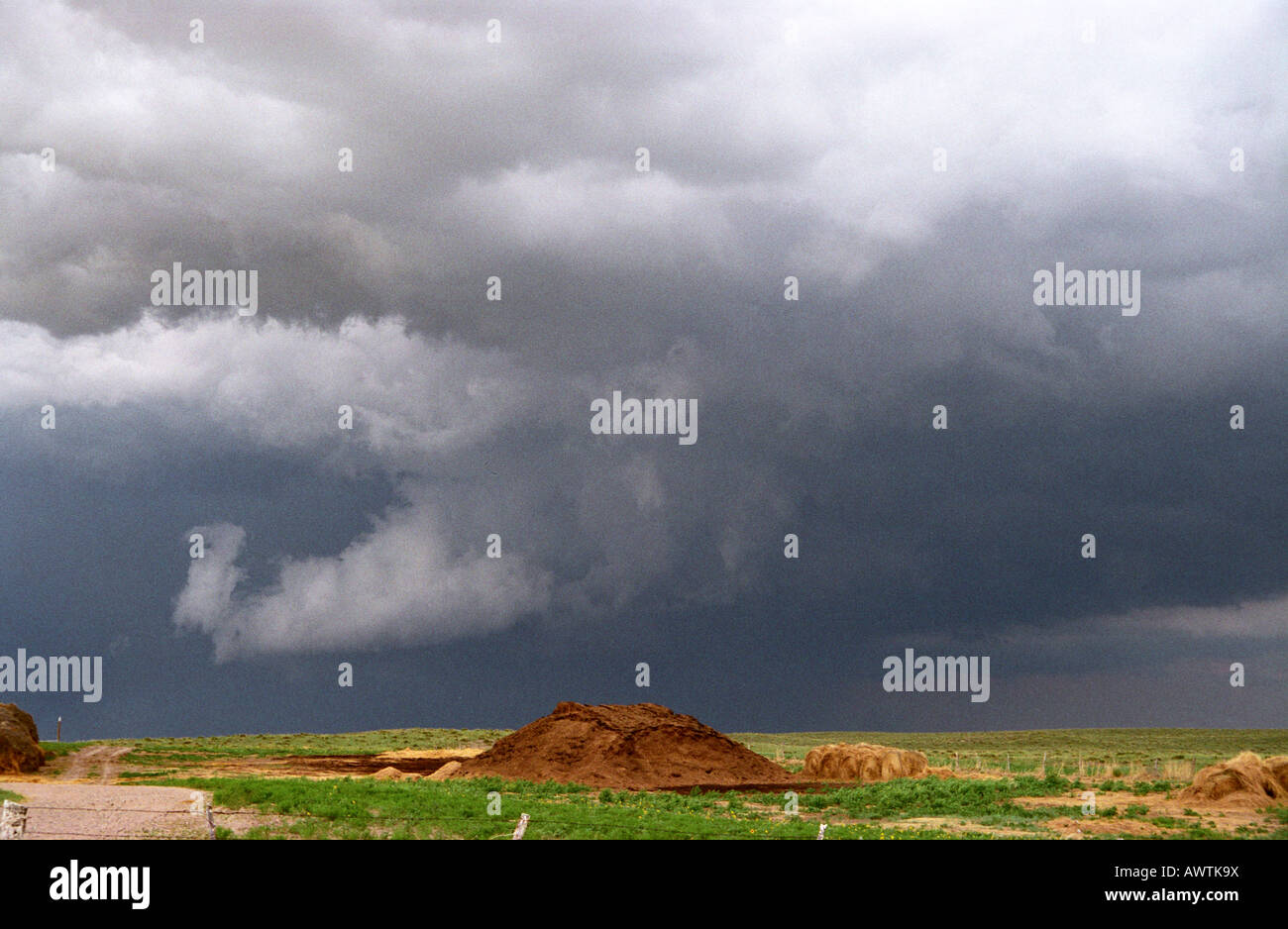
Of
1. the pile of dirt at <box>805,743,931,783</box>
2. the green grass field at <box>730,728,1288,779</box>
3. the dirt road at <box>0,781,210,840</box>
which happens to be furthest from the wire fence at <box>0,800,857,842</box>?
the green grass field at <box>730,728,1288,779</box>

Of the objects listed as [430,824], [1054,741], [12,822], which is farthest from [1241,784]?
[1054,741]

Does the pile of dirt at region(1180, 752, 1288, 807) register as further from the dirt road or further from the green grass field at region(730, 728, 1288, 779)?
the green grass field at region(730, 728, 1288, 779)

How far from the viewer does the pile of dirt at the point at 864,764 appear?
191 ft

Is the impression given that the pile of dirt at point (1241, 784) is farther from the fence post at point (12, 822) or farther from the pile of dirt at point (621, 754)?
the fence post at point (12, 822)

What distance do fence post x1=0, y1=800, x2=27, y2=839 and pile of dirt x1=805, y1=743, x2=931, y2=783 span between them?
141 ft

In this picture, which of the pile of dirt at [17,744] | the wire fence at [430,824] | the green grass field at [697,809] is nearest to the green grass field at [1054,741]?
the green grass field at [697,809]

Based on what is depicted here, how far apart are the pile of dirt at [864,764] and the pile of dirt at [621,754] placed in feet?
6.72

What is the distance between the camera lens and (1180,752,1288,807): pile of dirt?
136 ft

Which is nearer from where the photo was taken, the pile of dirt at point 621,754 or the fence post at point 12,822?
the fence post at point 12,822

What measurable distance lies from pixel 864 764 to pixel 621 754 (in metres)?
13.7
